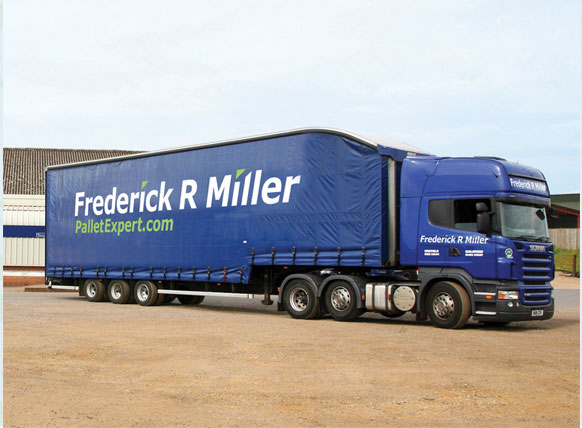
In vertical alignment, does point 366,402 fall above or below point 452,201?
below

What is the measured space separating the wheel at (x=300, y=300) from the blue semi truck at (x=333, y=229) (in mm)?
27

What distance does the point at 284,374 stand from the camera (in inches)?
383

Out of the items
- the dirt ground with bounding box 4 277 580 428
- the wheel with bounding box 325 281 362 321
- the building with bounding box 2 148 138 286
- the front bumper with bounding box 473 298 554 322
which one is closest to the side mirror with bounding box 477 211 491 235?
the front bumper with bounding box 473 298 554 322

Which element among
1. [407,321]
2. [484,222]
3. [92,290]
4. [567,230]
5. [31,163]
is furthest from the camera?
[31,163]

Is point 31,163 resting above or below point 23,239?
above

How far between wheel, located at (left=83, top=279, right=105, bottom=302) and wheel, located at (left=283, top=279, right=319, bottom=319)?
23.9 feet

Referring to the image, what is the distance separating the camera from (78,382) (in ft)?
29.8

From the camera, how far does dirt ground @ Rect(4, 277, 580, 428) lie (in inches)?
292

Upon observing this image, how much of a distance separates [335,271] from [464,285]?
312 centimetres

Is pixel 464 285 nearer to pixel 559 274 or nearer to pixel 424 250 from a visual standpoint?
pixel 424 250

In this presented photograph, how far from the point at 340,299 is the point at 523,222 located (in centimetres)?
416

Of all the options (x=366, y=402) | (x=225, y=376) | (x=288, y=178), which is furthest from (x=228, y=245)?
(x=366, y=402)

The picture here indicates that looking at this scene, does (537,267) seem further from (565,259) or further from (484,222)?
(565,259)

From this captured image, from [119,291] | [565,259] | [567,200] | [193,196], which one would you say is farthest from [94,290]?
[567,200]
